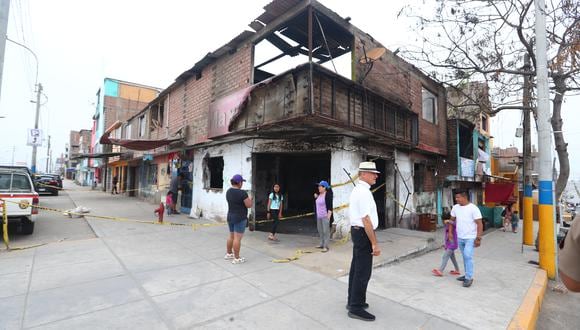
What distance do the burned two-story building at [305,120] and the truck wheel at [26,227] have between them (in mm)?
5094

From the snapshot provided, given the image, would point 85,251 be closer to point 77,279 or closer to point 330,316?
point 77,279

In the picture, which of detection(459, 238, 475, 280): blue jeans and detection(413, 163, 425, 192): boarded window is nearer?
detection(459, 238, 475, 280): blue jeans

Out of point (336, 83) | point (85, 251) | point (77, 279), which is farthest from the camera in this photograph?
point (336, 83)

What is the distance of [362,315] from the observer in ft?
11.4

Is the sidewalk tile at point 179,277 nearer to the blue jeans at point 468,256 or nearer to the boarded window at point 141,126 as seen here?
the blue jeans at point 468,256

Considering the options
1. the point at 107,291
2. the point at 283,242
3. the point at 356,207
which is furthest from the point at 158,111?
the point at 356,207

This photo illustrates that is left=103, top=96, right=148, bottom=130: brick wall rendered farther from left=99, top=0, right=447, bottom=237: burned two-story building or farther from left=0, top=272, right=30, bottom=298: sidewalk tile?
left=0, top=272, right=30, bottom=298: sidewalk tile

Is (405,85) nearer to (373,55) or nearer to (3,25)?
(373,55)

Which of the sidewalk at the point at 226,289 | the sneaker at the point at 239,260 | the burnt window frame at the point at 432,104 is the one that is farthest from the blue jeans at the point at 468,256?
the burnt window frame at the point at 432,104

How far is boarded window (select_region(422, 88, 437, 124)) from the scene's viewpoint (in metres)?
12.9

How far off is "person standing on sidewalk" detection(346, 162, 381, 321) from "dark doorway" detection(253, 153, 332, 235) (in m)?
6.27

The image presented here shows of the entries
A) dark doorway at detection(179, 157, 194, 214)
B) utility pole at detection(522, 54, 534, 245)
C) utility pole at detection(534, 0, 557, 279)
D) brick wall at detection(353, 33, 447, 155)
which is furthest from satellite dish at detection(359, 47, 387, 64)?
dark doorway at detection(179, 157, 194, 214)

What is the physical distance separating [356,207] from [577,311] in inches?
174

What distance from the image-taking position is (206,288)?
4332mm
